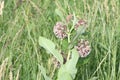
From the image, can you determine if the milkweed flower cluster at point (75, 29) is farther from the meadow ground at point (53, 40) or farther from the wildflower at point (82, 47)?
the meadow ground at point (53, 40)

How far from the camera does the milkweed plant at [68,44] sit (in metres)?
1.07

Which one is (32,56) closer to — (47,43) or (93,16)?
(93,16)

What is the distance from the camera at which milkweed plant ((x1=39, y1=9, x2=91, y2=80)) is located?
107 centimetres

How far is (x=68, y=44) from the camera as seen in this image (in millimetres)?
1184

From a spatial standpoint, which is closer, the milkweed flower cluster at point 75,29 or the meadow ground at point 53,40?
the milkweed flower cluster at point 75,29

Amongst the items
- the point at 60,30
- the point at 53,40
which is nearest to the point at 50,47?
the point at 60,30

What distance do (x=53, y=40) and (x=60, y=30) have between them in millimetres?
783

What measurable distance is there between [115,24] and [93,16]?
14cm

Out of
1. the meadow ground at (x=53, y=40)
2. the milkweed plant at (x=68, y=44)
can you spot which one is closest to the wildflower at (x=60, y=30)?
the milkweed plant at (x=68, y=44)

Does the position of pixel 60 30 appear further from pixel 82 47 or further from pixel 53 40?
pixel 53 40

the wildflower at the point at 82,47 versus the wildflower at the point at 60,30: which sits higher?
the wildflower at the point at 60,30

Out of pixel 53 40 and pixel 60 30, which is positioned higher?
pixel 60 30

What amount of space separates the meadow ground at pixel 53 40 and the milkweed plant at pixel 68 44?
8.3 inches

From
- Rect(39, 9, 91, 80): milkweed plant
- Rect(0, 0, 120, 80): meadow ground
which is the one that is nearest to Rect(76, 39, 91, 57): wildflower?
Rect(39, 9, 91, 80): milkweed plant
